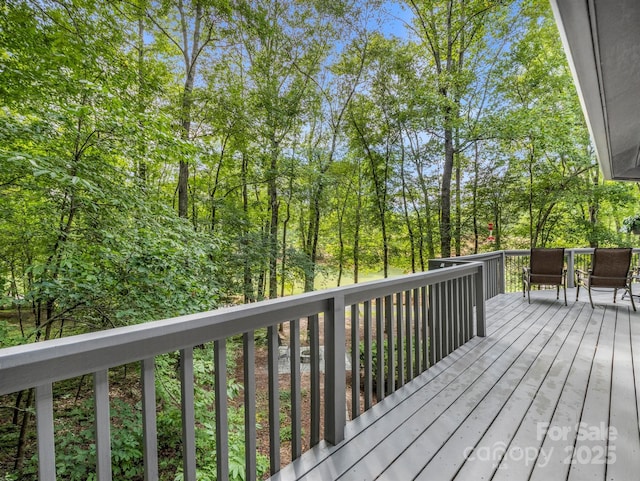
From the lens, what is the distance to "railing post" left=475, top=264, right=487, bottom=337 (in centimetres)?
373

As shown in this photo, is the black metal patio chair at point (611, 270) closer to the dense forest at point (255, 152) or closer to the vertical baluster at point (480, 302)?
the vertical baluster at point (480, 302)

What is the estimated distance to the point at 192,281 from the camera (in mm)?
4262

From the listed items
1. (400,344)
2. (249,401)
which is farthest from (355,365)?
(249,401)

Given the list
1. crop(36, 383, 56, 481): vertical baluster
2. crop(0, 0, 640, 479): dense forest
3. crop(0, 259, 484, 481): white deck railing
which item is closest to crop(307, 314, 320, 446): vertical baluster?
crop(0, 259, 484, 481): white deck railing

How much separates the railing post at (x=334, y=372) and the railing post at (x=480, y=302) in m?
2.52

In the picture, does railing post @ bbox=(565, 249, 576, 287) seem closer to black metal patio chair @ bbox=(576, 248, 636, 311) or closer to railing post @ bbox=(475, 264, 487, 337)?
black metal patio chair @ bbox=(576, 248, 636, 311)

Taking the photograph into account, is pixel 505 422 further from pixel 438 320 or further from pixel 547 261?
pixel 547 261

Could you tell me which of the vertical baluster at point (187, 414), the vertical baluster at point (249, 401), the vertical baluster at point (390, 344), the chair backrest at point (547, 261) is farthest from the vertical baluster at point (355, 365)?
the chair backrest at point (547, 261)

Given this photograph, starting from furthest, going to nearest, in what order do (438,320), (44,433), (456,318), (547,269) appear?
(547,269) < (456,318) < (438,320) < (44,433)

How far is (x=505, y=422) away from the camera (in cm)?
209

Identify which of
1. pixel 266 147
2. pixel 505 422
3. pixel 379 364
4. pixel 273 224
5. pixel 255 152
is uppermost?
pixel 266 147

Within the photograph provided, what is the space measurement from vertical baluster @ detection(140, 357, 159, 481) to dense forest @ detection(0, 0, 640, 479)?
3.00 meters

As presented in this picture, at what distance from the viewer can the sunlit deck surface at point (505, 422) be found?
1667mm

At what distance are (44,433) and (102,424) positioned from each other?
160 mm
